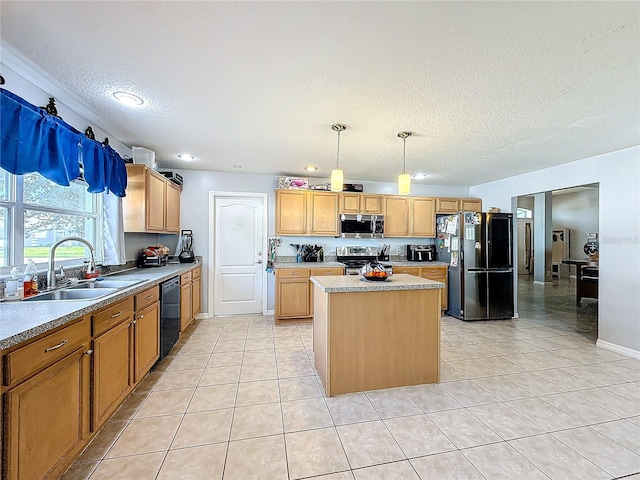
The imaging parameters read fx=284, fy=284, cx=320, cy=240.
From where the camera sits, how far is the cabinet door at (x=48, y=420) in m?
1.16

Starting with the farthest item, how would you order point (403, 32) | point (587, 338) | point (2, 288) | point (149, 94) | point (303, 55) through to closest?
point (587, 338) < point (149, 94) < point (2, 288) < point (303, 55) < point (403, 32)

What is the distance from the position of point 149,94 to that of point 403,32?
1797 mm

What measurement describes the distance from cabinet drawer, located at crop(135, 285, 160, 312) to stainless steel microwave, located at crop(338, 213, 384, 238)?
288 cm

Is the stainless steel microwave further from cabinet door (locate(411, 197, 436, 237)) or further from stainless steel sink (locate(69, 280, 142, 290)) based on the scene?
stainless steel sink (locate(69, 280, 142, 290))

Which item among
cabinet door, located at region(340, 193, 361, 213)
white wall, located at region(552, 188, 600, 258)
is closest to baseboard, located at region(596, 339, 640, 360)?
cabinet door, located at region(340, 193, 361, 213)

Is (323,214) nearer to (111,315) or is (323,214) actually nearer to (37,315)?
(111,315)

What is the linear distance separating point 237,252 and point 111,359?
282cm

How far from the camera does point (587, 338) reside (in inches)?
146

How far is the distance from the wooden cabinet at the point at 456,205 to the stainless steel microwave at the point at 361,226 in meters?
1.21

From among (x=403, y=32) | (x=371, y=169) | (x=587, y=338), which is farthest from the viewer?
(x=371, y=169)

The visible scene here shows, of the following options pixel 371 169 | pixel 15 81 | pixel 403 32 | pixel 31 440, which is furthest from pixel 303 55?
pixel 371 169

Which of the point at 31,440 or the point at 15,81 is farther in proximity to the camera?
the point at 15,81

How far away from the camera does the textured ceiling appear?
1334 millimetres

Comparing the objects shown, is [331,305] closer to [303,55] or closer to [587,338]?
[303,55]
